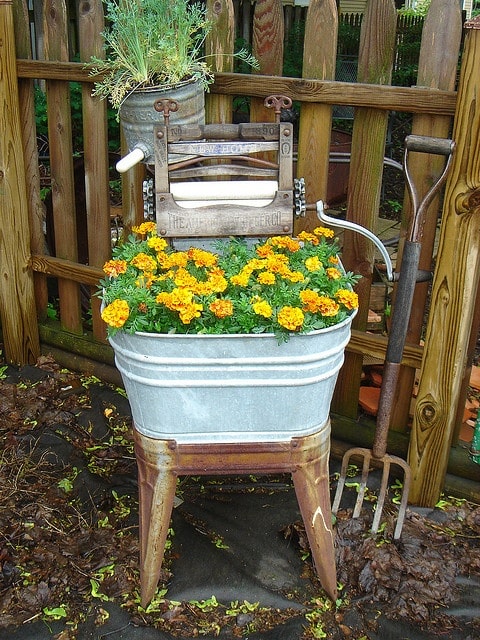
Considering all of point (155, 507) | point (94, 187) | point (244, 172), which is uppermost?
point (244, 172)

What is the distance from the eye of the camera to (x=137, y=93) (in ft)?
7.35

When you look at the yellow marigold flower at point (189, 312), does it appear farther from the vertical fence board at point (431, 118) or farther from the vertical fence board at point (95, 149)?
the vertical fence board at point (95, 149)

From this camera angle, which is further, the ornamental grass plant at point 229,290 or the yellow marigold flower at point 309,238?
the yellow marigold flower at point 309,238

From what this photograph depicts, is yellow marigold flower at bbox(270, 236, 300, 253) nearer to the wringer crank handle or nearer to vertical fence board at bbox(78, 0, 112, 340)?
A: the wringer crank handle

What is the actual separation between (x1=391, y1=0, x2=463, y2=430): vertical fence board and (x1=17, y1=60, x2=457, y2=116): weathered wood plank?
0.13 ft

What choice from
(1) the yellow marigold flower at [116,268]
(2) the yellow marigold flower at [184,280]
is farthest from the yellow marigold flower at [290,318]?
(1) the yellow marigold flower at [116,268]

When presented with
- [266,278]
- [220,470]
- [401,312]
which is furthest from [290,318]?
[401,312]

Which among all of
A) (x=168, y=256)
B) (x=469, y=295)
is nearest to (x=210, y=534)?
(x=168, y=256)

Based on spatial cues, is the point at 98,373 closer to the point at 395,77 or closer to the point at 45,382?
the point at 45,382

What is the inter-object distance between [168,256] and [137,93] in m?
0.64

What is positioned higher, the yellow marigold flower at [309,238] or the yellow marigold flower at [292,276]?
the yellow marigold flower at [309,238]

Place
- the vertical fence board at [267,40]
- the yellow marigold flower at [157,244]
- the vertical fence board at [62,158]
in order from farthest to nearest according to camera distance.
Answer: the vertical fence board at [62,158] → the vertical fence board at [267,40] → the yellow marigold flower at [157,244]

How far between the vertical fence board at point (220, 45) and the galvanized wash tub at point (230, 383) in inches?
46.2

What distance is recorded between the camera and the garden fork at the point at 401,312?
79.7 inches
